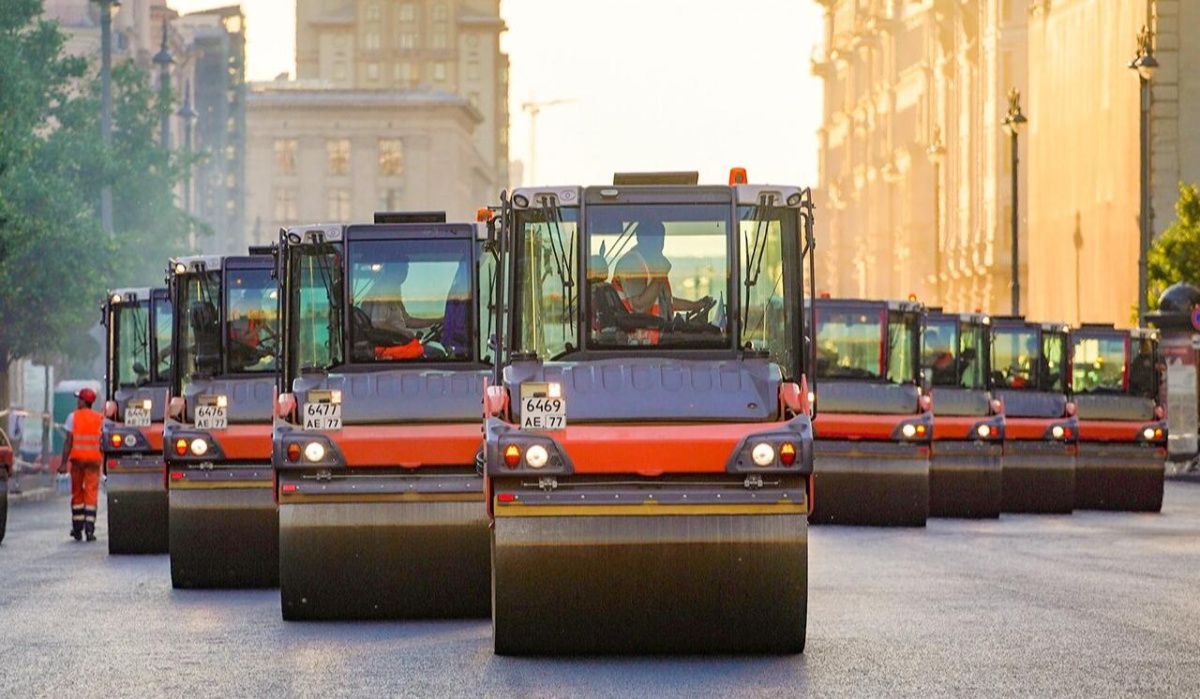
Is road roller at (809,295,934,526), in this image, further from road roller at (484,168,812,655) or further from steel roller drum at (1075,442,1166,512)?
road roller at (484,168,812,655)

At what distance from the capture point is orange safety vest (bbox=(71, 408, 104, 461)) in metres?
33.6

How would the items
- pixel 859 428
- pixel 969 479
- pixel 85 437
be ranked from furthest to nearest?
pixel 969 479 → pixel 85 437 → pixel 859 428

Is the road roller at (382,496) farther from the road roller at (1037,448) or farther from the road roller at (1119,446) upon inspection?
the road roller at (1119,446)

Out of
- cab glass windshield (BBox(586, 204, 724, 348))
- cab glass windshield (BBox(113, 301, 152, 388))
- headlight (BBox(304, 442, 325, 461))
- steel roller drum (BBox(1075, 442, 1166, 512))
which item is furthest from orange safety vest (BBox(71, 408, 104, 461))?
cab glass windshield (BBox(586, 204, 724, 348))

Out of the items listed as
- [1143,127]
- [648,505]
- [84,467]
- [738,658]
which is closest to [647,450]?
[648,505]

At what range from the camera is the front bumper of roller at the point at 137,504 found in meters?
28.7

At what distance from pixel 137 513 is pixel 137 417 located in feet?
3.03

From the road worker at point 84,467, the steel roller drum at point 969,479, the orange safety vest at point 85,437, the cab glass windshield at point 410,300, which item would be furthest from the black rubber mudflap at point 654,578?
the steel roller drum at point 969,479

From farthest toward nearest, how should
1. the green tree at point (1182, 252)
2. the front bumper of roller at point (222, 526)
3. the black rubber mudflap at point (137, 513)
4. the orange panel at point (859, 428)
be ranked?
the green tree at point (1182, 252) → the orange panel at point (859, 428) → the black rubber mudflap at point (137, 513) → the front bumper of roller at point (222, 526)

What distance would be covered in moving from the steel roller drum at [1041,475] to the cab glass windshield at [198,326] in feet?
50.0

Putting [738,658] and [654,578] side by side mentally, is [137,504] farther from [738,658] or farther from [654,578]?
[654,578]

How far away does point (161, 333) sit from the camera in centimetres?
2975

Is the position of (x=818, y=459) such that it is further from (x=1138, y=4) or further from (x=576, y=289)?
(x=1138, y=4)

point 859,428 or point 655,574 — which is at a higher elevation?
point 859,428
